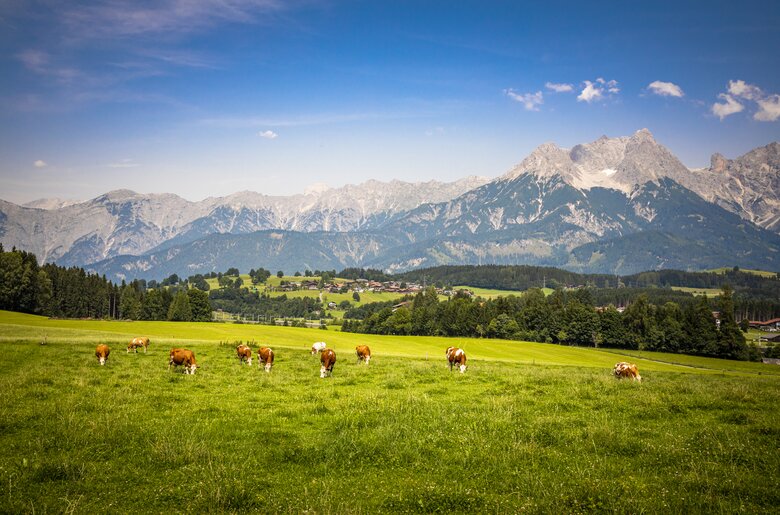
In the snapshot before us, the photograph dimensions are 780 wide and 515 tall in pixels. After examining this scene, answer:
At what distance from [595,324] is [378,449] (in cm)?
12677

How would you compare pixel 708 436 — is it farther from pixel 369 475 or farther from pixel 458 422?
pixel 369 475

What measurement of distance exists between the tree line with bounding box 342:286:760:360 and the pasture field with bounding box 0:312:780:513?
112257mm

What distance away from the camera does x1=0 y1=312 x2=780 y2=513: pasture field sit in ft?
33.3

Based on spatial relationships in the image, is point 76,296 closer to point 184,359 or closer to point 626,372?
point 184,359

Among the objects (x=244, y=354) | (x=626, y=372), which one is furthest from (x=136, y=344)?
(x=626, y=372)

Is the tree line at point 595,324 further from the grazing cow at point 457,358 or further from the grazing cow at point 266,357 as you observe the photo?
the grazing cow at point 266,357

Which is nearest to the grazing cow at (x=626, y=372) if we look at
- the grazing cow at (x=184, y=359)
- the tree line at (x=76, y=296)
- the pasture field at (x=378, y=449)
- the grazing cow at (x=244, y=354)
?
the pasture field at (x=378, y=449)

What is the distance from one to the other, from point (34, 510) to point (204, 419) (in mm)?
7018

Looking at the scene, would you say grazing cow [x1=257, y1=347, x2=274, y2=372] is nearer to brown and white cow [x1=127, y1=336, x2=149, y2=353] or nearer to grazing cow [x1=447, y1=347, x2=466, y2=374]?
grazing cow [x1=447, y1=347, x2=466, y2=374]

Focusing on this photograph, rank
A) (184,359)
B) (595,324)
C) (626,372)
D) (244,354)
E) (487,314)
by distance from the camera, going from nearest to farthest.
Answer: (184,359) < (626,372) < (244,354) < (595,324) < (487,314)

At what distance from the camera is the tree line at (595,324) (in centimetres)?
11619

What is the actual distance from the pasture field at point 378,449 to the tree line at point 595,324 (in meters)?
112

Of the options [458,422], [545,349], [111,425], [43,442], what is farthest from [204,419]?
[545,349]

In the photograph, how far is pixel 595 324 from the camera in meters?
126
